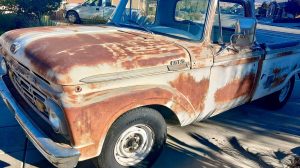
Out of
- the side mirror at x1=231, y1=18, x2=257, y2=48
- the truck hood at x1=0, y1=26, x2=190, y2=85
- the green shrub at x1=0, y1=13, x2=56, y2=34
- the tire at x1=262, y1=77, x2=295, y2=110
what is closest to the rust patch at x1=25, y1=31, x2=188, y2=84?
the truck hood at x1=0, y1=26, x2=190, y2=85

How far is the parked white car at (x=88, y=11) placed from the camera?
16.4m

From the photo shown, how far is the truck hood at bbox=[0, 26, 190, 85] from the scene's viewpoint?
287 centimetres

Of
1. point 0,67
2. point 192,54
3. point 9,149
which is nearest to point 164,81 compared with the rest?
point 192,54

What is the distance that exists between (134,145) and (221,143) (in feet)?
4.99

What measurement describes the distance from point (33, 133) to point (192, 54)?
1762 millimetres

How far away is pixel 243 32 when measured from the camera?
13.1 ft

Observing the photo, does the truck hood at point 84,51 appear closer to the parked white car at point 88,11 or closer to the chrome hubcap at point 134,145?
the chrome hubcap at point 134,145

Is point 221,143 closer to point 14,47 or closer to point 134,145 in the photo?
point 134,145

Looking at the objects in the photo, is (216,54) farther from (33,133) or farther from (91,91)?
(33,133)

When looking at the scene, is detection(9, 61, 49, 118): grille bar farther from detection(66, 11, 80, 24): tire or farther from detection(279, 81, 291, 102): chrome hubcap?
detection(66, 11, 80, 24): tire

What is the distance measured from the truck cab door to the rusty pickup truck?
13mm

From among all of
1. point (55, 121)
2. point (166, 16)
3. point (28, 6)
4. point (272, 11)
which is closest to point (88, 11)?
point (28, 6)

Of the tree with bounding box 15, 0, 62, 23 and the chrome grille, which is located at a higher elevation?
the tree with bounding box 15, 0, 62, 23

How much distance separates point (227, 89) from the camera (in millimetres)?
4184
